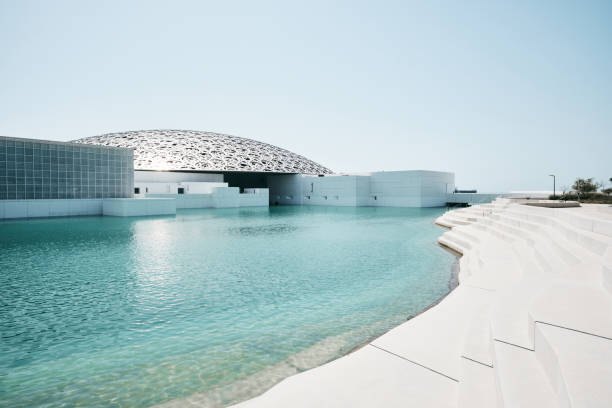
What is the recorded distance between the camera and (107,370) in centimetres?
423

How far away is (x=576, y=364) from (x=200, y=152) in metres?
52.7

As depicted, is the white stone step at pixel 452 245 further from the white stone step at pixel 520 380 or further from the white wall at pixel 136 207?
the white wall at pixel 136 207

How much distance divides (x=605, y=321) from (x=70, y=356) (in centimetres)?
637

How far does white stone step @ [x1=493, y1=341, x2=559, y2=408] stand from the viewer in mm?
2561

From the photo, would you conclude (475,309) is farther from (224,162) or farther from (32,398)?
(224,162)

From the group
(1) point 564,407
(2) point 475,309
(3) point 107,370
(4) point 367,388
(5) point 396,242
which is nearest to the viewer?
(1) point 564,407

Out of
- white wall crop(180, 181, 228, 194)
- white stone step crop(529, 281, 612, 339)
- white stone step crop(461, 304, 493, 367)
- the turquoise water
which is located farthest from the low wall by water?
white stone step crop(529, 281, 612, 339)

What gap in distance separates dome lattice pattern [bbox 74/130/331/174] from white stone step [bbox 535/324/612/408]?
4591cm

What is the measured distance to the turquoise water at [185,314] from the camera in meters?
4.01

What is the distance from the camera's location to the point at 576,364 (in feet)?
8.67

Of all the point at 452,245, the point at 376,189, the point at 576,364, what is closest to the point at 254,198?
the point at 376,189

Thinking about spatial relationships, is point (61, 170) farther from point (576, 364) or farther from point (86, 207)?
point (576, 364)

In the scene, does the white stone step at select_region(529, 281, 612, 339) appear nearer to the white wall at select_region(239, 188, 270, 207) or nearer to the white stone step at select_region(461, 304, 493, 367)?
the white stone step at select_region(461, 304, 493, 367)

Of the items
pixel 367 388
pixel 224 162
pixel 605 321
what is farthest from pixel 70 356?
pixel 224 162
